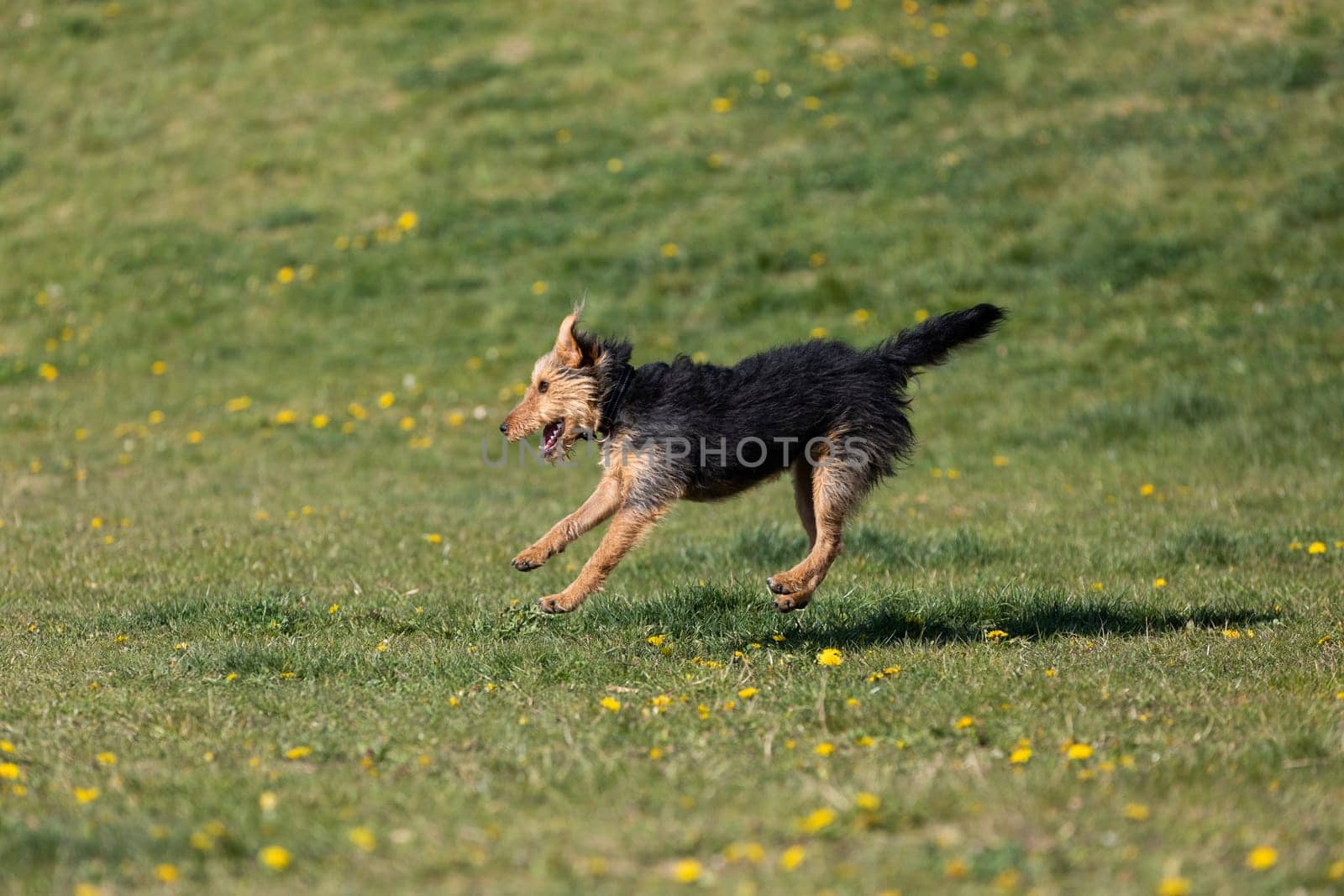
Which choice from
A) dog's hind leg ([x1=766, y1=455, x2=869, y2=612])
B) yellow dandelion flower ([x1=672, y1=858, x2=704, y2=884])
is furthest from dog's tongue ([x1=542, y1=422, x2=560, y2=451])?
yellow dandelion flower ([x1=672, y1=858, x2=704, y2=884])

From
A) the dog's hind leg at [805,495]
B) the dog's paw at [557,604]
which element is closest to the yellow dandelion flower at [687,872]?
the dog's paw at [557,604]

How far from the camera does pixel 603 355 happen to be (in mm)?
6641

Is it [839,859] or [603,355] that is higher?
[603,355]

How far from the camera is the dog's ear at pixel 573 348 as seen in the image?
6.59 metres

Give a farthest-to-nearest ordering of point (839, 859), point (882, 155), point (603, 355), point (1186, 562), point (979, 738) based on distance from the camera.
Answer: point (882, 155)
point (1186, 562)
point (603, 355)
point (979, 738)
point (839, 859)

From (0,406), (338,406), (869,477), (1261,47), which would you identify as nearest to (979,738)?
(869,477)

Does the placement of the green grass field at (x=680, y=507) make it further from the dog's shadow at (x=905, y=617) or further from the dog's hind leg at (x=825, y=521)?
the dog's hind leg at (x=825, y=521)

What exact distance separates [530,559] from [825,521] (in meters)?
1.45

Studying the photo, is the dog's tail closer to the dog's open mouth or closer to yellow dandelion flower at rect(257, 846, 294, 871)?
the dog's open mouth

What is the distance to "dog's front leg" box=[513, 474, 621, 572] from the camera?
6.28m

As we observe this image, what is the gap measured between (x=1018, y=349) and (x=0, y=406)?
10.6 meters

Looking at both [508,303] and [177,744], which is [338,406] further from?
[177,744]

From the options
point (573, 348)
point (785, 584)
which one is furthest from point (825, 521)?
point (573, 348)

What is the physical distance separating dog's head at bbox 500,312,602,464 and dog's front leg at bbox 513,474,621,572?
12.1 inches
